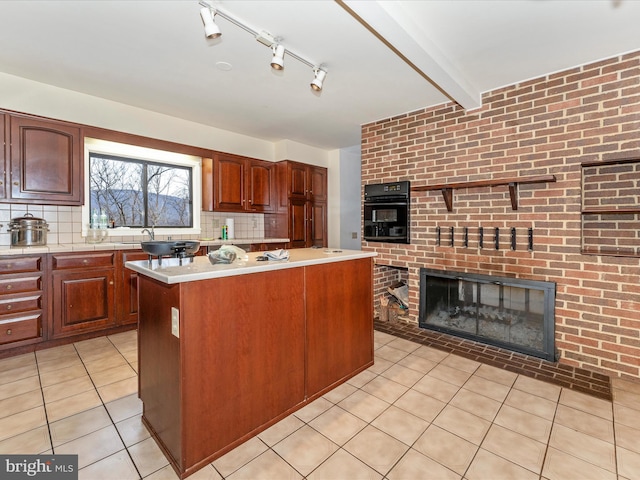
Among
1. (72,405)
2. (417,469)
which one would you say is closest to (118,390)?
(72,405)

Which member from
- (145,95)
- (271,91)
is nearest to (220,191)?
(145,95)

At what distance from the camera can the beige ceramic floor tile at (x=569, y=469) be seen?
A: 1.47 metres

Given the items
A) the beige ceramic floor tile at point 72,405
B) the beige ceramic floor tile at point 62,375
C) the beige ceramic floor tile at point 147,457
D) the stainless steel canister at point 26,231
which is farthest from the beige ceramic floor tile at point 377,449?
the stainless steel canister at point 26,231

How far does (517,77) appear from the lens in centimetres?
277

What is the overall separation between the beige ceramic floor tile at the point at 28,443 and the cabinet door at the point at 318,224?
153 inches

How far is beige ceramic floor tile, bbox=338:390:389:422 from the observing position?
195 cm

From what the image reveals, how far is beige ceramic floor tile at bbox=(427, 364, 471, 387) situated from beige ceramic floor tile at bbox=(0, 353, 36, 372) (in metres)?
3.32

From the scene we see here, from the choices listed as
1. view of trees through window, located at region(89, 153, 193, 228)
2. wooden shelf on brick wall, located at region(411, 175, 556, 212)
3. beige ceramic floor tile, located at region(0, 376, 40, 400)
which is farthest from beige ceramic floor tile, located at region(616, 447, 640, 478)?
view of trees through window, located at region(89, 153, 193, 228)

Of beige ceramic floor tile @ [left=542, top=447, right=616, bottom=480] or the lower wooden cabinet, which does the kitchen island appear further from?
the lower wooden cabinet

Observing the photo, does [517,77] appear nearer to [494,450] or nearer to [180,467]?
[494,450]

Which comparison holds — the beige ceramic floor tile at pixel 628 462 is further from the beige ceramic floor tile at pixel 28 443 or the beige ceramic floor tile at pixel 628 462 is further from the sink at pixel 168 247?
the beige ceramic floor tile at pixel 28 443

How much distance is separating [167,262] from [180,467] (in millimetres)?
1066

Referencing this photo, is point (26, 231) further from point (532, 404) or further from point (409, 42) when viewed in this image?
point (532, 404)

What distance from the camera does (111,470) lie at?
4.93ft
